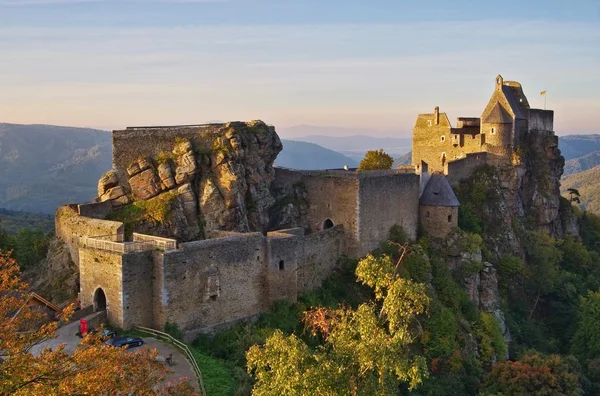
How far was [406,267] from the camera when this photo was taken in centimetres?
3938

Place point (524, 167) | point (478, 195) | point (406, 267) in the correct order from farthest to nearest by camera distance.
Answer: point (524, 167) → point (478, 195) → point (406, 267)

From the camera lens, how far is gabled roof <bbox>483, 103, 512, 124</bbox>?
54594 millimetres

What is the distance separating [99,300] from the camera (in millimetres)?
29312

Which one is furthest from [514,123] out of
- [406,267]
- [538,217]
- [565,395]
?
[565,395]

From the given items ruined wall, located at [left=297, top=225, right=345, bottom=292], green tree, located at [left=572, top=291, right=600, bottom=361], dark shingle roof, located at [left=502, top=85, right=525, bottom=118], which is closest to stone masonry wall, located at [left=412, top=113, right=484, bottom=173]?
dark shingle roof, located at [left=502, top=85, right=525, bottom=118]

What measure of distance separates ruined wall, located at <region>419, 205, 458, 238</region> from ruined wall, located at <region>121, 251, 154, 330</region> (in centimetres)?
2261

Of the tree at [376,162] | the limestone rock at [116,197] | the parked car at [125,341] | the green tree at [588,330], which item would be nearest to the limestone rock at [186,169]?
the limestone rock at [116,197]

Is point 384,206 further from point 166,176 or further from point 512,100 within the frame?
point 512,100

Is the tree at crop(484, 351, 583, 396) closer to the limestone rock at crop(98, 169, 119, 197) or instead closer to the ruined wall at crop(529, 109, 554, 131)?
the limestone rock at crop(98, 169, 119, 197)

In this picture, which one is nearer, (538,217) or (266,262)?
(266,262)

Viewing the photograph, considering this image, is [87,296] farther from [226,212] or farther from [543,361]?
[543,361]

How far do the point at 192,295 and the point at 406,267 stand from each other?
50.9ft

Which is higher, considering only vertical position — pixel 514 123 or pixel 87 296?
pixel 514 123

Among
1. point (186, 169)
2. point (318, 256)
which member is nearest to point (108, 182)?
point (186, 169)
